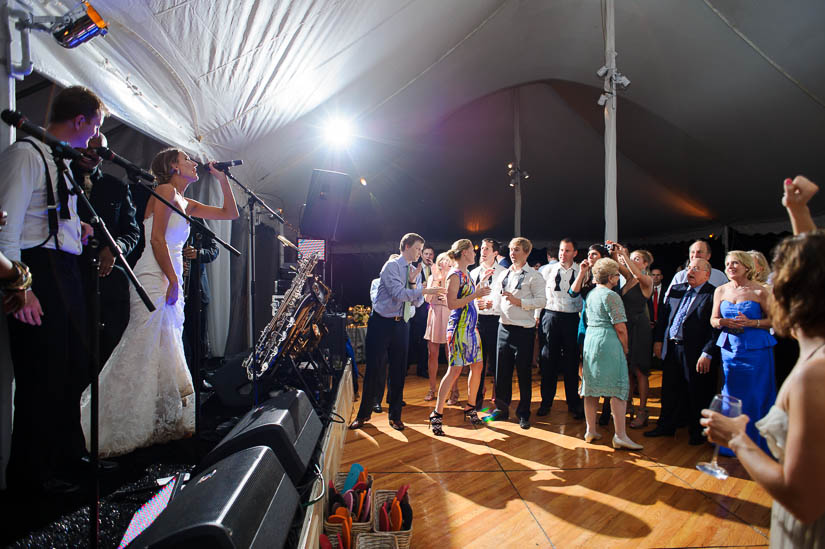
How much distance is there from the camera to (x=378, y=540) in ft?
5.37

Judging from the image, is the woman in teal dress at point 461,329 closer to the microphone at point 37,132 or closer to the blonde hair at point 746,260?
the blonde hair at point 746,260

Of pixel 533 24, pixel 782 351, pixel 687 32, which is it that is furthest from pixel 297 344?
pixel 687 32

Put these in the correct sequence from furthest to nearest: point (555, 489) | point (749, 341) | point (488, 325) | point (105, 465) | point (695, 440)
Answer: point (488, 325) → point (695, 440) → point (749, 341) → point (555, 489) → point (105, 465)

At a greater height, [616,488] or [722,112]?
[722,112]

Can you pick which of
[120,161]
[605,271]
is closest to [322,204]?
[605,271]

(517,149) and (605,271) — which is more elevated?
(517,149)

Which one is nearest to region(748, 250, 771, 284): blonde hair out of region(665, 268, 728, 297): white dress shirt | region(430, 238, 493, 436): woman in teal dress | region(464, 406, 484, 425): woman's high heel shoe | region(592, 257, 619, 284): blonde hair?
region(665, 268, 728, 297): white dress shirt

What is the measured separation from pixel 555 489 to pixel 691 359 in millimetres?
1788

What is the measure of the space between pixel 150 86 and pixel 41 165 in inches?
55.0

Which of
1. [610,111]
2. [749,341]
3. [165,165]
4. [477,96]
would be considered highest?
[477,96]

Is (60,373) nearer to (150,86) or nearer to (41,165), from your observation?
(41,165)

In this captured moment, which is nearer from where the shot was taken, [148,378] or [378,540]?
[378,540]

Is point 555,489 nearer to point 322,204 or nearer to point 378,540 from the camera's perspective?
point 378,540

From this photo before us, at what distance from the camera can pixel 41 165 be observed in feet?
4.78
